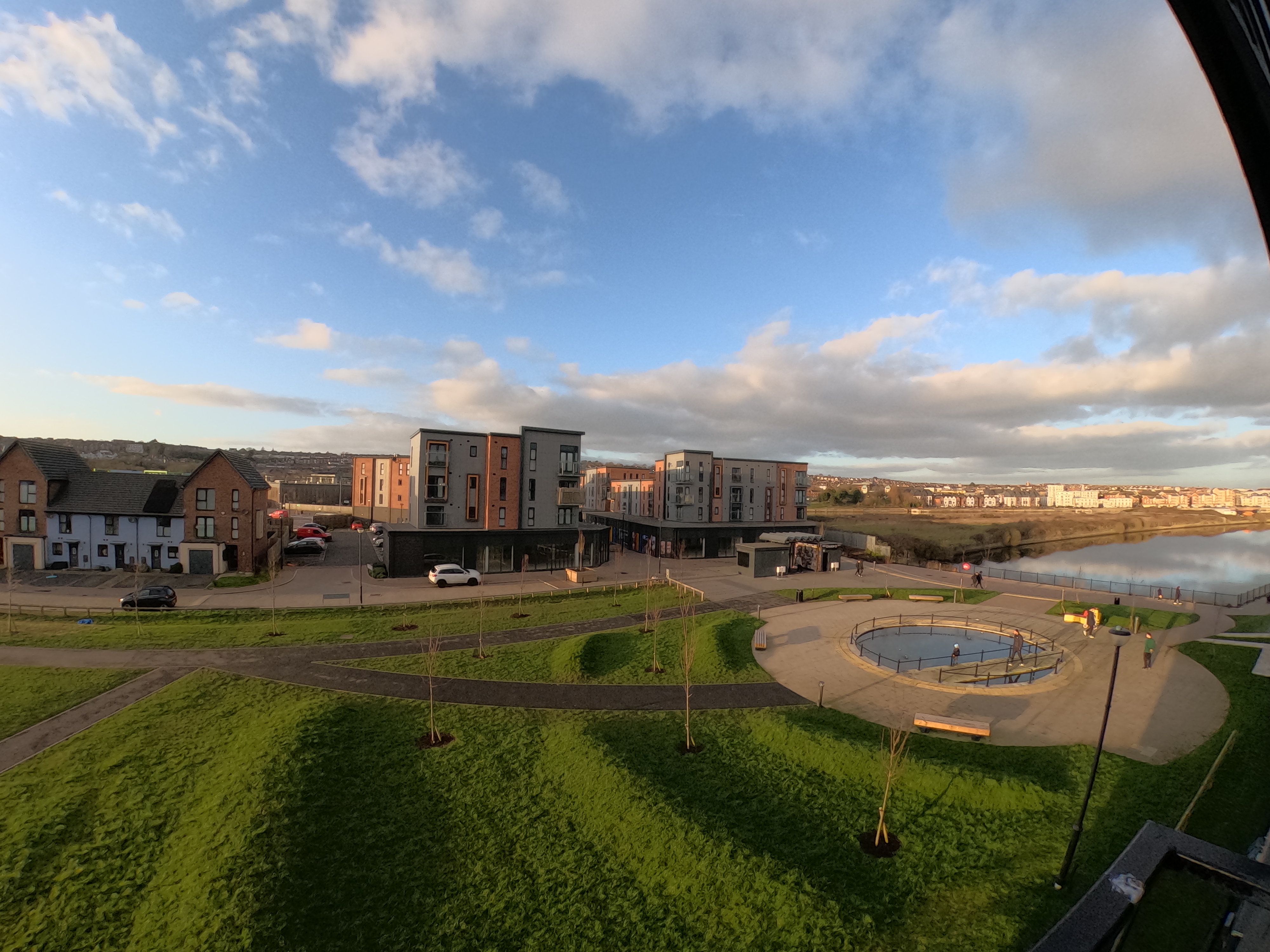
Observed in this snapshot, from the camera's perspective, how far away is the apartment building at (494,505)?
41.2m

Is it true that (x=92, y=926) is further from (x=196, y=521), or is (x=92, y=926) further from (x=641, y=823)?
(x=196, y=521)

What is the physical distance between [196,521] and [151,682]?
82.4 feet

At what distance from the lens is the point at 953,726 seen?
1630cm

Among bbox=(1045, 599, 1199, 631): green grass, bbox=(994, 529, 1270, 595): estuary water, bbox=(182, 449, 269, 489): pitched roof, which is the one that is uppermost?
bbox=(182, 449, 269, 489): pitched roof

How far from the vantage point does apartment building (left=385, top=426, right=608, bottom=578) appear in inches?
1623

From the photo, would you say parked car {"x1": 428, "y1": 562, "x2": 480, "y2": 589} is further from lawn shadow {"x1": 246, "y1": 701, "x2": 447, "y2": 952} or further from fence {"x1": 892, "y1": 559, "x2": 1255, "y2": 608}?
fence {"x1": 892, "y1": 559, "x2": 1255, "y2": 608}

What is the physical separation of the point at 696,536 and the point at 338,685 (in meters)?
40.0

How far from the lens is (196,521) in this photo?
38969 millimetres

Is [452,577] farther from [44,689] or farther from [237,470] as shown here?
[44,689]

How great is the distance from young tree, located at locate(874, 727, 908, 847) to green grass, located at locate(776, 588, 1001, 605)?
72.4 ft

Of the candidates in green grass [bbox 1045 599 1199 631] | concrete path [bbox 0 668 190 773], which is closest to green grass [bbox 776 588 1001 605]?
green grass [bbox 1045 599 1199 631]

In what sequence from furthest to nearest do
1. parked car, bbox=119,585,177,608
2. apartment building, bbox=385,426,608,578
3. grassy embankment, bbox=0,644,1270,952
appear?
apartment building, bbox=385,426,608,578, parked car, bbox=119,585,177,608, grassy embankment, bbox=0,644,1270,952

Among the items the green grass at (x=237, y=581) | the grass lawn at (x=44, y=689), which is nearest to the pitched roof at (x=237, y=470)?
the green grass at (x=237, y=581)

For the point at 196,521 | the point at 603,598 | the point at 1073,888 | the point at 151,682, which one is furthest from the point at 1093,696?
the point at 196,521
